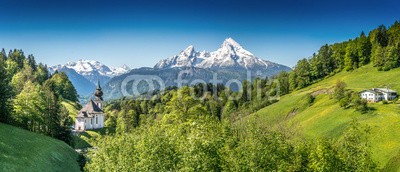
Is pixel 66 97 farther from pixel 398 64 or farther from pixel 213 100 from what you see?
pixel 398 64

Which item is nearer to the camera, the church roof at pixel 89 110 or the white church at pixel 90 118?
the white church at pixel 90 118

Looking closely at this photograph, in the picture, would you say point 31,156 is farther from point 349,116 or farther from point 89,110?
point 89,110

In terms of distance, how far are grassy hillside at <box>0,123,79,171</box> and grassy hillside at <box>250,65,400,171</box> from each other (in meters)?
36.5

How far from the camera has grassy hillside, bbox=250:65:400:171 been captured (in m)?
73.8

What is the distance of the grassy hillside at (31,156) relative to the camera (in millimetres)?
41375

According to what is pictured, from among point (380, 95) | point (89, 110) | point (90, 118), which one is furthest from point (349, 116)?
point (89, 110)

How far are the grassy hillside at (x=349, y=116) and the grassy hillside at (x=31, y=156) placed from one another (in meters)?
36.5

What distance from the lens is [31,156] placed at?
4744cm

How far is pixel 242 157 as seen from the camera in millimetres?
39500

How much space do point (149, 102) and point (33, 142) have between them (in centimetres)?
11849

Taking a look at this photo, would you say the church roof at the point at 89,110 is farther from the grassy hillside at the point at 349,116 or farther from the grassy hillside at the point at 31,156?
the grassy hillside at the point at 31,156

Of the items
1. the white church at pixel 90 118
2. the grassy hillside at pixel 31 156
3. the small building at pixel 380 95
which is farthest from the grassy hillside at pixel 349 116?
the white church at pixel 90 118

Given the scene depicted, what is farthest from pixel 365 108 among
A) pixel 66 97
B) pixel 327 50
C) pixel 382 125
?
pixel 66 97

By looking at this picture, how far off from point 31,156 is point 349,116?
83.5 metres
